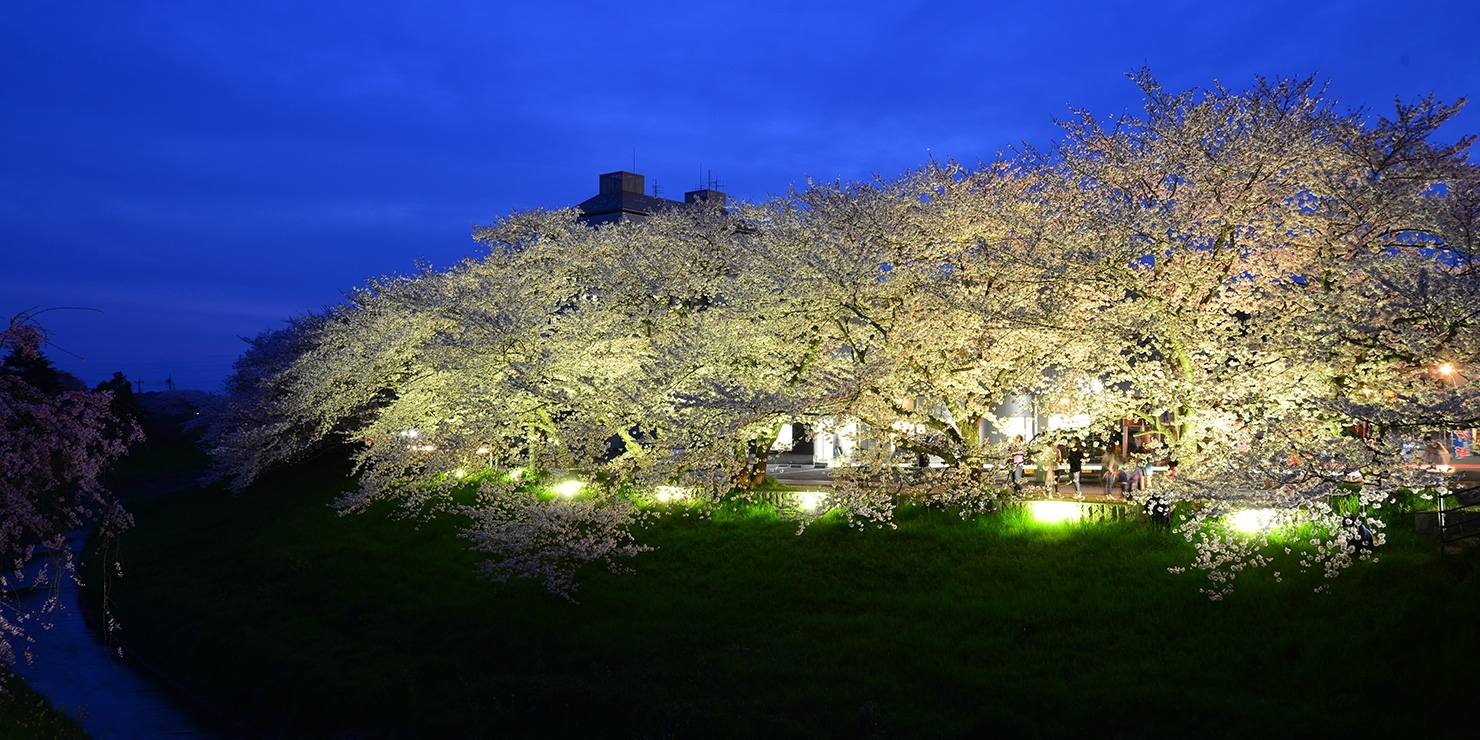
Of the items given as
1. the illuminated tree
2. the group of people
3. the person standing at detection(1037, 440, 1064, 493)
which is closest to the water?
the illuminated tree

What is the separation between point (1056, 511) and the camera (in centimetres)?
1919

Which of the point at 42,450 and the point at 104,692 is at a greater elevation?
the point at 42,450

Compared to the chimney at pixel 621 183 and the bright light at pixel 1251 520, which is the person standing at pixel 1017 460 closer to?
the bright light at pixel 1251 520

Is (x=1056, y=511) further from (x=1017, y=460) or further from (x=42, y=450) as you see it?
(x=42, y=450)

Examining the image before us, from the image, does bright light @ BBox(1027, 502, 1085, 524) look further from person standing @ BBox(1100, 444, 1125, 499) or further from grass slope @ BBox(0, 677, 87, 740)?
grass slope @ BBox(0, 677, 87, 740)

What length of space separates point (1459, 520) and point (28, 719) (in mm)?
20920

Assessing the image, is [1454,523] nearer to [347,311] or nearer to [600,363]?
[600,363]

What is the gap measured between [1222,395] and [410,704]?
14924 millimetres

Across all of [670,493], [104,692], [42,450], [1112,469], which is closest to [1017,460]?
[1112,469]

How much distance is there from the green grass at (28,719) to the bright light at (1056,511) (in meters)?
16.4

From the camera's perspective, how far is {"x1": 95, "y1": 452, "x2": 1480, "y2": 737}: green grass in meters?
12.7

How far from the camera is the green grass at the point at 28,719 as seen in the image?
40.3 ft

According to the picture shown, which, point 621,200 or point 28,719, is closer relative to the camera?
point 28,719

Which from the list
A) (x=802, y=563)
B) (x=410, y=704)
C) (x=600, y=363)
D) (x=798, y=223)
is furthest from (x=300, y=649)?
(x=798, y=223)
